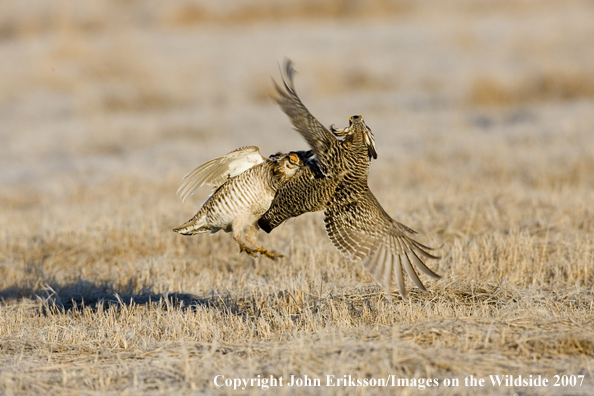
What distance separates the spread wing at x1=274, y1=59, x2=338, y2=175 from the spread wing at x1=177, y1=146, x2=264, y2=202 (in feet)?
2.66

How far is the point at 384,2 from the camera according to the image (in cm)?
2792

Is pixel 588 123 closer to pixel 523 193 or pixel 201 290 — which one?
pixel 523 193

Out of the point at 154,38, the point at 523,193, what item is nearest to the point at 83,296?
the point at 523,193

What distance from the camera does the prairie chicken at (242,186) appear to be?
5247 mm

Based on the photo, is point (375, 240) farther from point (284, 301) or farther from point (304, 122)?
point (304, 122)

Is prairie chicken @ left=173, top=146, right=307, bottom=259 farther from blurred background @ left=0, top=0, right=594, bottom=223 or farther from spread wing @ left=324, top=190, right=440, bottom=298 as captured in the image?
blurred background @ left=0, top=0, right=594, bottom=223

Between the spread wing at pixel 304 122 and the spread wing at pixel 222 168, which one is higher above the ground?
the spread wing at pixel 304 122

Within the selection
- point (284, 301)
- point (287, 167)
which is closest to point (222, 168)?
point (287, 167)

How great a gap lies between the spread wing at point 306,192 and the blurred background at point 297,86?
4.53m

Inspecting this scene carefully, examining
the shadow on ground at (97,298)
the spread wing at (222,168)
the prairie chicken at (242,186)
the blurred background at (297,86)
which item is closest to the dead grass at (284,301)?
the shadow on ground at (97,298)

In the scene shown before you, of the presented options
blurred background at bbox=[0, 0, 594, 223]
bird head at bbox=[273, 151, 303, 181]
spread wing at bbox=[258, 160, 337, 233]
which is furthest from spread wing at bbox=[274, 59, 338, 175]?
blurred background at bbox=[0, 0, 594, 223]

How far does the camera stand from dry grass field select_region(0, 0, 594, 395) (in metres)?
3.91

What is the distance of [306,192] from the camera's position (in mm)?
5039

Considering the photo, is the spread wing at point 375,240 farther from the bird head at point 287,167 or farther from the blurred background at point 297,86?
the blurred background at point 297,86
